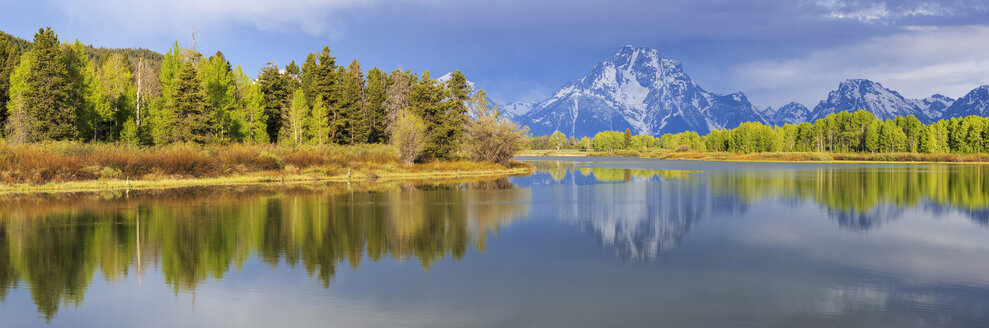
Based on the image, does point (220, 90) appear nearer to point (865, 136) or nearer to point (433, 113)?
point (433, 113)

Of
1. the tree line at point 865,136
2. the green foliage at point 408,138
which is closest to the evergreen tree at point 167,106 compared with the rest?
the green foliage at point 408,138

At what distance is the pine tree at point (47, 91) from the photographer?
43688mm

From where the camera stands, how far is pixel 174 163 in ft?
129

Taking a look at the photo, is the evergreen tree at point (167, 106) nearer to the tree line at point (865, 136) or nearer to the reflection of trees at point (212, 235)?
the reflection of trees at point (212, 235)

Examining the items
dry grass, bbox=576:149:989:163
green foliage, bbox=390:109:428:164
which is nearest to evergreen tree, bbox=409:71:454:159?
green foliage, bbox=390:109:428:164

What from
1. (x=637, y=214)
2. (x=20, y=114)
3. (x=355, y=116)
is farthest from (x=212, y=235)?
(x=355, y=116)

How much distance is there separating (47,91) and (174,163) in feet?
47.3

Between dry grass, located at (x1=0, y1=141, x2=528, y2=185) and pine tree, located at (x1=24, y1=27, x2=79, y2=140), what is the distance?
6263 millimetres

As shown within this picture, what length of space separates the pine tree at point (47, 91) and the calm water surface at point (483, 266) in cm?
2360

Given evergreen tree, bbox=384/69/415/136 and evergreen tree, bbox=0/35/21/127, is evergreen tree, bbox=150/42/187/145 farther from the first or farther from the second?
evergreen tree, bbox=384/69/415/136

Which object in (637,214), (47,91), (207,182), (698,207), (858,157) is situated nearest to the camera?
(637,214)

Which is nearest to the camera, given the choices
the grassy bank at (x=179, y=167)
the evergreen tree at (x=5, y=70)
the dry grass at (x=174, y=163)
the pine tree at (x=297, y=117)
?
the grassy bank at (x=179, y=167)

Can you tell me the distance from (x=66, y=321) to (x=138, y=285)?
7.18 ft

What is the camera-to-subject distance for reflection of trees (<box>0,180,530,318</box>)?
39.6 ft
